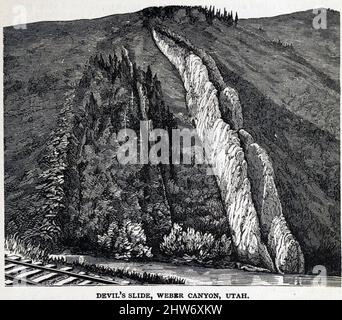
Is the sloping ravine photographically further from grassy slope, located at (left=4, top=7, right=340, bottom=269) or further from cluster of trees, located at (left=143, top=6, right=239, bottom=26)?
cluster of trees, located at (left=143, top=6, right=239, bottom=26)

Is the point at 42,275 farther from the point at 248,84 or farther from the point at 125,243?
the point at 248,84

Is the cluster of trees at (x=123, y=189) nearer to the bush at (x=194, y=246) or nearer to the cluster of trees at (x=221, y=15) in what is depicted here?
the bush at (x=194, y=246)

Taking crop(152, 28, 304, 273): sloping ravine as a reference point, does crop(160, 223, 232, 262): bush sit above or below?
below

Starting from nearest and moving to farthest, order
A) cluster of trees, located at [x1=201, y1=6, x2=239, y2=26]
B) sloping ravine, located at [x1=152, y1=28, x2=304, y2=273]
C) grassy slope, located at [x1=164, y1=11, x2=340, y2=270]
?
sloping ravine, located at [x1=152, y1=28, x2=304, y2=273]
grassy slope, located at [x1=164, y1=11, x2=340, y2=270]
cluster of trees, located at [x1=201, y1=6, x2=239, y2=26]

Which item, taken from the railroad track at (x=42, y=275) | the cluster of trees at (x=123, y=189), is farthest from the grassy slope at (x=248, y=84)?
the railroad track at (x=42, y=275)

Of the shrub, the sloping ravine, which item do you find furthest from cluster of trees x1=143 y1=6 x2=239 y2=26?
the shrub
